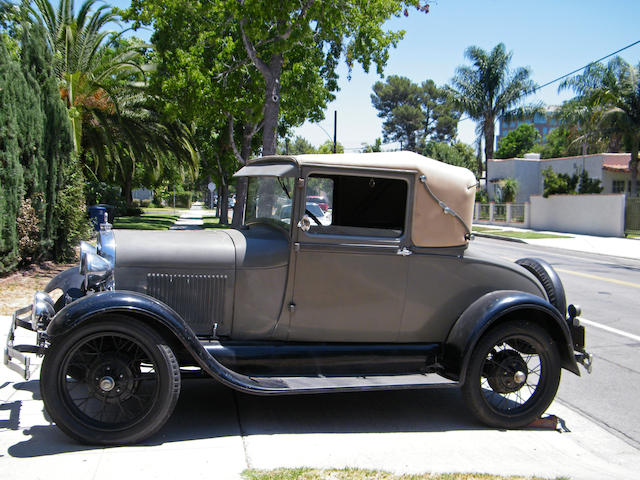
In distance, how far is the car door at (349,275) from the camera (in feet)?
13.3

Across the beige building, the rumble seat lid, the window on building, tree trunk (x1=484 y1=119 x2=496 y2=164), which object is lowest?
the rumble seat lid

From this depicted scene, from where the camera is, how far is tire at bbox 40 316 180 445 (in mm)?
3506

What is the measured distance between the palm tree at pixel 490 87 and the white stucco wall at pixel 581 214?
1130 cm

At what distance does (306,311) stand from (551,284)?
214 cm

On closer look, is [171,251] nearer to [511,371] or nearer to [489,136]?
[511,371]

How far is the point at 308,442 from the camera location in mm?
3867

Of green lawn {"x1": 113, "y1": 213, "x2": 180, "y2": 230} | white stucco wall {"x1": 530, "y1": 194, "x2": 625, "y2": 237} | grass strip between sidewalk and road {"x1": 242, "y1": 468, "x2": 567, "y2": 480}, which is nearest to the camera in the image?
grass strip between sidewalk and road {"x1": 242, "y1": 468, "x2": 567, "y2": 480}

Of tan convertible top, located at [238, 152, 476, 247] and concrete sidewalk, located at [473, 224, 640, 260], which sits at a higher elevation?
tan convertible top, located at [238, 152, 476, 247]

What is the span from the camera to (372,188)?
4.58 m

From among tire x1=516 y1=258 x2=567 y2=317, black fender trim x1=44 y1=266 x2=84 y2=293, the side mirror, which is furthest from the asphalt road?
black fender trim x1=44 y1=266 x2=84 y2=293

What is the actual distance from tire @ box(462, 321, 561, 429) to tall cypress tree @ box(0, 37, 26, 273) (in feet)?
22.8

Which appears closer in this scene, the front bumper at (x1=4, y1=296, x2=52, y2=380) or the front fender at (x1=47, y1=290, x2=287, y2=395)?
the front fender at (x1=47, y1=290, x2=287, y2=395)

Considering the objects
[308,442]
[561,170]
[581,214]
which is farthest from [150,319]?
[561,170]

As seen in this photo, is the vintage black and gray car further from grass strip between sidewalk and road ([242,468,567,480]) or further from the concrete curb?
the concrete curb
